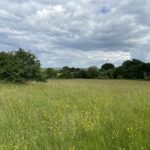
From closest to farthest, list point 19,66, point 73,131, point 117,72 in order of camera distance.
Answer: point 73,131
point 19,66
point 117,72

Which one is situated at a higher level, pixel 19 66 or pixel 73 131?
pixel 19 66

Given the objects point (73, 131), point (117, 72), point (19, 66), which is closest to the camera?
point (73, 131)

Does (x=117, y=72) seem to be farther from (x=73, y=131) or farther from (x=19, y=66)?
(x=73, y=131)

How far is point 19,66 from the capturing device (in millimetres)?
22719

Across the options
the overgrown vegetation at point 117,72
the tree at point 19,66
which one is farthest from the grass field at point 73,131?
the overgrown vegetation at point 117,72

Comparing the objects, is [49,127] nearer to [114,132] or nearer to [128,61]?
[114,132]

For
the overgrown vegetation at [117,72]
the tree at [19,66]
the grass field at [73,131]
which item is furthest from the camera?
the overgrown vegetation at [117,72]

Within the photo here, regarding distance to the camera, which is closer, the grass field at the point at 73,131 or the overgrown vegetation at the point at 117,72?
the grass field at the point at 73,131

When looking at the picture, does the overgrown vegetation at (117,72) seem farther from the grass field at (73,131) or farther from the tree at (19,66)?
Result: the grass field at (73,131)

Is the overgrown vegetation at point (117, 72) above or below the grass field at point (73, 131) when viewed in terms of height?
above

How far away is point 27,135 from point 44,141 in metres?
0.50

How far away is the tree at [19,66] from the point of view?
73.4 feet

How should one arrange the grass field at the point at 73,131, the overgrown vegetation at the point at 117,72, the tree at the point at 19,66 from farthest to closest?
the overgrown vegetation at the point at 117,72, the tree at the point at 19,66, the grass field at the point at 73,131

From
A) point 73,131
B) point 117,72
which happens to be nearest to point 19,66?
point 73,131
